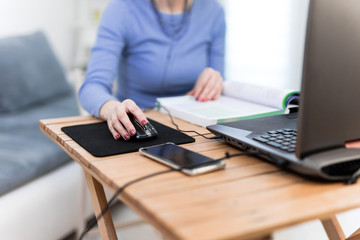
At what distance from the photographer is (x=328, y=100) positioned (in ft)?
2.05

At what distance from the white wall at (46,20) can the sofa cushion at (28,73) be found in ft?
0.51

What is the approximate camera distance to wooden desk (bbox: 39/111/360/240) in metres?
0.48

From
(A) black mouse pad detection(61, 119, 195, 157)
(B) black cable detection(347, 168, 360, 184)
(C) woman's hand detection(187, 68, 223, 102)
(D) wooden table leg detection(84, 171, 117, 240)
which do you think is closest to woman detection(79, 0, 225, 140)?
(C) woman's hand detection(187, 68, 223, 102)

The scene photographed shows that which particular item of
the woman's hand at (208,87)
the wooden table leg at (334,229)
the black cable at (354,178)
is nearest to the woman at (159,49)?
the woman's hand at (208,87)

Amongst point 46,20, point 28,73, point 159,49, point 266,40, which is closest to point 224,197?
point 159,49

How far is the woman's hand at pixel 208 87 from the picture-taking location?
117 centimetres

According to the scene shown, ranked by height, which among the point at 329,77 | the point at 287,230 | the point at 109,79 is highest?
the point at 329,77

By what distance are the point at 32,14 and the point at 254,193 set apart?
219 centimetres

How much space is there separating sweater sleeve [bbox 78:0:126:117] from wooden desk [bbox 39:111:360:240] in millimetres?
328

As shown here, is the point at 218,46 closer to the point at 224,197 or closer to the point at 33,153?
the point at 33,153

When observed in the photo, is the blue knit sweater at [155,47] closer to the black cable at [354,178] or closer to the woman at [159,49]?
the woman at [159,49]

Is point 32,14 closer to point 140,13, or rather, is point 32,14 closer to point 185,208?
point 140,13

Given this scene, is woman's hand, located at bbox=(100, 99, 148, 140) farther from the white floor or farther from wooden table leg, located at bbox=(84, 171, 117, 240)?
the white floor

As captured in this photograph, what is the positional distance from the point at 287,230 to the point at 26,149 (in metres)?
1.15
